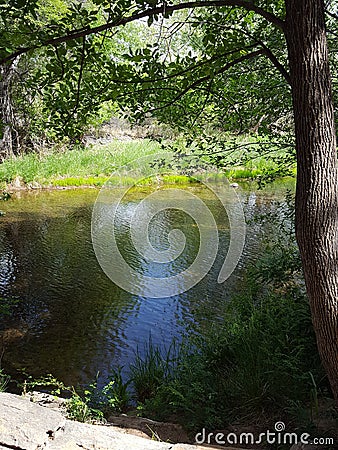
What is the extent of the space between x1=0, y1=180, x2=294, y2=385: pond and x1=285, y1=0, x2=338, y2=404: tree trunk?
2454mm

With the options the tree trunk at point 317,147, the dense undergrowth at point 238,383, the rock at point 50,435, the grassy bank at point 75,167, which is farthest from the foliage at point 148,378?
the grassy bank at point 75,167

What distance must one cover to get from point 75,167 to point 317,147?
1303 cm

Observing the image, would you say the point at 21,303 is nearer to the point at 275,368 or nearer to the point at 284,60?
the point at 275,368

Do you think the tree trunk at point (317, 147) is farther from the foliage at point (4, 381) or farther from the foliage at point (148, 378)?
the foliage at point (4, 381)

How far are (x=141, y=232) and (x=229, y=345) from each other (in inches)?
210

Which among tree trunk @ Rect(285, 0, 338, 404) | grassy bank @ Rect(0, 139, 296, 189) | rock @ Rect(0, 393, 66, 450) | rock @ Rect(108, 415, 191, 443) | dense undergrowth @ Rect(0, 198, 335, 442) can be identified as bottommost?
rock @ Rect(108, 415, 191, 443)

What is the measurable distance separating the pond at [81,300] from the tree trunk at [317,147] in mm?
2454

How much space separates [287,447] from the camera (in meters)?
2.28

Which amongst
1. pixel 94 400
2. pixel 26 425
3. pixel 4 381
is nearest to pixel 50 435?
pixel 26 425

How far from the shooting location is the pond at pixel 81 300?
4336 millimetres

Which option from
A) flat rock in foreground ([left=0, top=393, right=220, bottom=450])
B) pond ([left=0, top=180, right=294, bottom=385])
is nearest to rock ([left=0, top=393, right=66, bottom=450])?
flat rock in foreground ([left=0, top=393, right=220, bottom=450])

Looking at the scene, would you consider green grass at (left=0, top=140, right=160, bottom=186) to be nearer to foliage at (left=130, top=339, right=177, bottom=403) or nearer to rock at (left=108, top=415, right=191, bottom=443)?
foliage at (left=130, top=339, right=177, bottom=403)

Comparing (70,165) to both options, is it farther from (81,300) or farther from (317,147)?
(317,147)

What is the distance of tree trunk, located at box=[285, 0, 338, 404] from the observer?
2.07m
